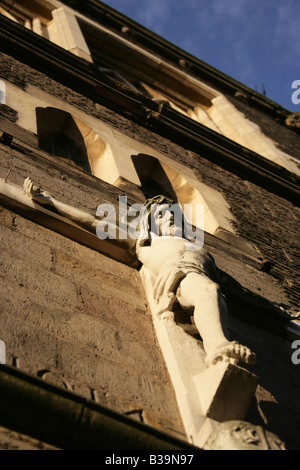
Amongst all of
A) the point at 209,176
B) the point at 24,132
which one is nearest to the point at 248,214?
the point at 209,176

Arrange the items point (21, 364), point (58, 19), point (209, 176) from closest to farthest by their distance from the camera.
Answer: point (21, 364), point (209, 176), point (58, 19)

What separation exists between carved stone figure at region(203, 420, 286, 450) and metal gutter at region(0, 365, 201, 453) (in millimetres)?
267

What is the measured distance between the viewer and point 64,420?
8.07 feet

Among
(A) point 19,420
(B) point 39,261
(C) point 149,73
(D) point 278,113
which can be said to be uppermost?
(D) point 278,113

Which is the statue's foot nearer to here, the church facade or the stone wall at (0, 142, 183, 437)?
the church facade

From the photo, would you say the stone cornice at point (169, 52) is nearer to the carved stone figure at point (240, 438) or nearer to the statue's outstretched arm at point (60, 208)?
the statue's outstretched arm at point (60, 208)

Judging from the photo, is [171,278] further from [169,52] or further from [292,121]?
[292,121]

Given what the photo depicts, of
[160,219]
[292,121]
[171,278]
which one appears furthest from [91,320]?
[292,121]

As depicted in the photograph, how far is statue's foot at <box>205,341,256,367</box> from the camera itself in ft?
10.4

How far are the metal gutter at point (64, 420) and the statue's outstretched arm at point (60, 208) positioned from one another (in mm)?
2425

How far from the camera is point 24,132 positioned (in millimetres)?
6594
